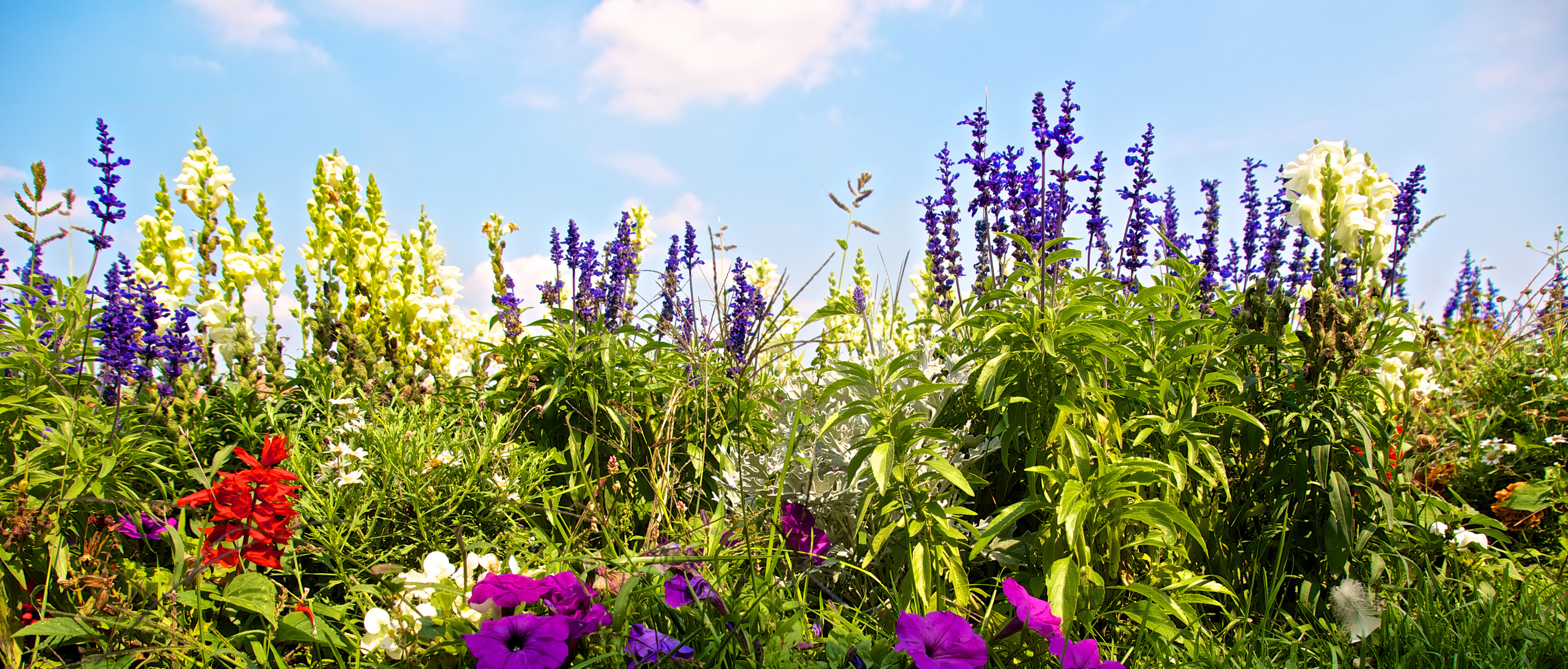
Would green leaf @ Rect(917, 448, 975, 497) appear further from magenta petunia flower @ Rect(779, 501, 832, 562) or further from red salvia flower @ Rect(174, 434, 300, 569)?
red salvia flower @ Rect(174, 434, 300, 569)

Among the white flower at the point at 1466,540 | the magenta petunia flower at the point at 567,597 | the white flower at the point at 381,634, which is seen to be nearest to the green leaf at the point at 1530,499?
the white flower at the point at 1466,540

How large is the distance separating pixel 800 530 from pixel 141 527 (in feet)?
5.66

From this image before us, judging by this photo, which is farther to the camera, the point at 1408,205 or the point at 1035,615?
the point at 1408,205

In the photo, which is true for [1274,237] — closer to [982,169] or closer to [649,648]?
[982,169]

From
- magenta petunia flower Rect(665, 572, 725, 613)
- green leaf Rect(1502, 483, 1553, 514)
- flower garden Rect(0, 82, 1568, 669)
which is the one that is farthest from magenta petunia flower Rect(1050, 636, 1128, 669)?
green leaf Rect(1502, 483, 1553, 514)

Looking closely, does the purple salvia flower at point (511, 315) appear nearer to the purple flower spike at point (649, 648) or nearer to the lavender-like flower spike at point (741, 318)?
the lavender-like flower spike at point (741, 318)

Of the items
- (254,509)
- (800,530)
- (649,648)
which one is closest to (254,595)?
(254,509)

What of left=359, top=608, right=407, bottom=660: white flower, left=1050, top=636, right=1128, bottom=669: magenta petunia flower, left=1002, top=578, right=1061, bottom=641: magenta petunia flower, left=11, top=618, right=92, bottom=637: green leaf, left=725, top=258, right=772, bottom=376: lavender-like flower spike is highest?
left=725, top=258, right=772, bottom=376: lavender-like flower spike

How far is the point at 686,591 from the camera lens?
172 cm

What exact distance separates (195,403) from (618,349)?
1402mm

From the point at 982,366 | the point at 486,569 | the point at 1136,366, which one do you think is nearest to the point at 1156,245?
the point at 1136,366

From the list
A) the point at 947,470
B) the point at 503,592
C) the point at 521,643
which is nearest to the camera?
the point at 521,643

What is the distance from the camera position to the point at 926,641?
1494 mm

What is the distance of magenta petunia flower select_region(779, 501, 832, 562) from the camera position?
2188mm
